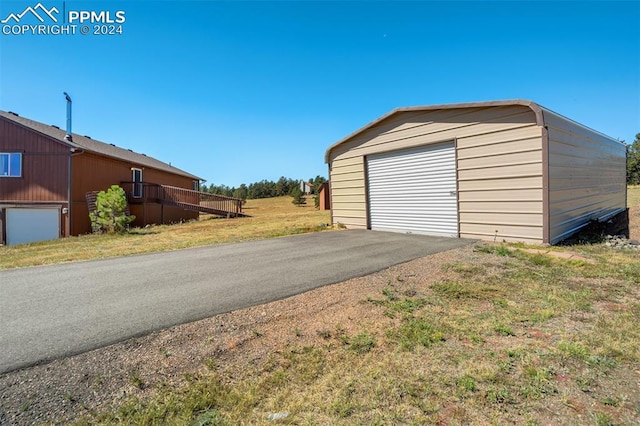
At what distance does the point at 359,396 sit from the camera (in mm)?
1831

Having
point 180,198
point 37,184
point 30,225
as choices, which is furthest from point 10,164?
point 180,198

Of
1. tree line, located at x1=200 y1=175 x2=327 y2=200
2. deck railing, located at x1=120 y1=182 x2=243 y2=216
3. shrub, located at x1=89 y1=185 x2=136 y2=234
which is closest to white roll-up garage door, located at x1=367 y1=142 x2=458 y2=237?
shrub, located at x1=89 y1=185 x2=136 y2=234

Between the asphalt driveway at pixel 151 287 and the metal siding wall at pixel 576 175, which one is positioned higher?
the metal siding wall at pixel 576 175

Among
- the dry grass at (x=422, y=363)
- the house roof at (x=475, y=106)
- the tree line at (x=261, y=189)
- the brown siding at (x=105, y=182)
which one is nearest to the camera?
the dry grass at (x=422, y=363)

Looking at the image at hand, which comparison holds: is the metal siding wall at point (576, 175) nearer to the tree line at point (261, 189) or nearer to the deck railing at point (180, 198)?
the deck railing at point (180, 198)

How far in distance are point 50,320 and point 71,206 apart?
547 inches

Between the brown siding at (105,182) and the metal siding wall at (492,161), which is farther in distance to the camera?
the brown siding at (105,182)

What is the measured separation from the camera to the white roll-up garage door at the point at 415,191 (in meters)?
8.19

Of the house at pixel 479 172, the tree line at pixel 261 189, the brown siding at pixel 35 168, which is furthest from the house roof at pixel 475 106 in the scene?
the tree line at pixel 261 189

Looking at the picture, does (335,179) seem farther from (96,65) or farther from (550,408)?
(550,408)

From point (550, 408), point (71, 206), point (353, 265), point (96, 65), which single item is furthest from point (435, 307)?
point (71, 206)

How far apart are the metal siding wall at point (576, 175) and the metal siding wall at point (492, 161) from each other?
39 centimetres

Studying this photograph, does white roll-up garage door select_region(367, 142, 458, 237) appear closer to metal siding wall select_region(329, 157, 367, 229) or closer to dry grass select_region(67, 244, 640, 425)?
metal siding wall select_region(329, 157, 367, 229)

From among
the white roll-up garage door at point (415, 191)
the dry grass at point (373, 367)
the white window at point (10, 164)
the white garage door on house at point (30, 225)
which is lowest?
the dry grass at point (373, 367)
